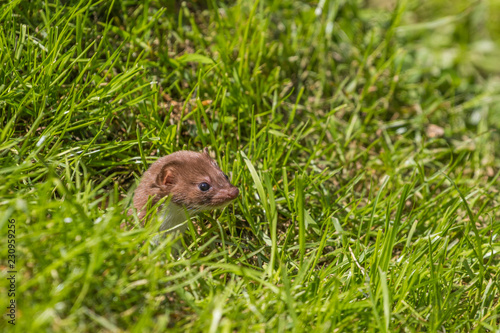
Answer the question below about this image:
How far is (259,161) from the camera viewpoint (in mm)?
4598

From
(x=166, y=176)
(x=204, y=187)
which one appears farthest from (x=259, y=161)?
(x=166, y=176)

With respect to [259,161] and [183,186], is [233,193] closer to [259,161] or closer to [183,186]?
[183,186]

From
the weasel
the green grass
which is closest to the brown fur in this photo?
the weasel

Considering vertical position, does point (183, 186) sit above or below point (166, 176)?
below

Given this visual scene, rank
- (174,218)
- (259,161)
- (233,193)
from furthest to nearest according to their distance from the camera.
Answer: (259,161), (174,218), (233,193)

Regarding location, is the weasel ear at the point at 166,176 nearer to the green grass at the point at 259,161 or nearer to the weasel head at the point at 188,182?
the weasel head at the point at 188,182

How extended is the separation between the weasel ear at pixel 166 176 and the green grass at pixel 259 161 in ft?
0.76

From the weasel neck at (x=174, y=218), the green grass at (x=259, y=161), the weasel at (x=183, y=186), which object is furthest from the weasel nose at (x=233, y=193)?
the weasel neck at (x=174, y=218)

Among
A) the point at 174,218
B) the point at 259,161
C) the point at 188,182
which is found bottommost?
the point at 174,218

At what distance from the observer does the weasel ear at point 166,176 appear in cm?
385

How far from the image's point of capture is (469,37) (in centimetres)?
762

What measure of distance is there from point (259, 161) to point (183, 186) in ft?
3.09

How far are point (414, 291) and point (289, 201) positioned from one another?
1.24 meters

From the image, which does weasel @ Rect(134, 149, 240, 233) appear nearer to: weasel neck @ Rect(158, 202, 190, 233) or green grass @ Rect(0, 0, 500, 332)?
weasel neck @ Rect(158, 202, 190, 233)
